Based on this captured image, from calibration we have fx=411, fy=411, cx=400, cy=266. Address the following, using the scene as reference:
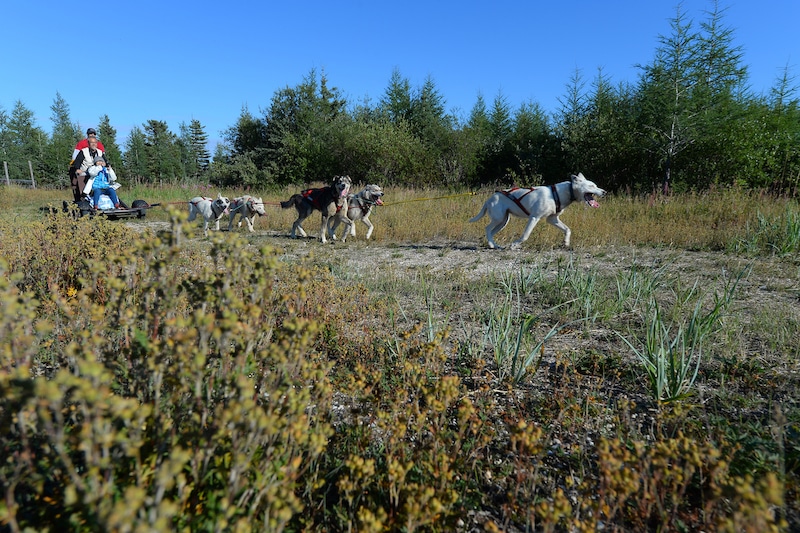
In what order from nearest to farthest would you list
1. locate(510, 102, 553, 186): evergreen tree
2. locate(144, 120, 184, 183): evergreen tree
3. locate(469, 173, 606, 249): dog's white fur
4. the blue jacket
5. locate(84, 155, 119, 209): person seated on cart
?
locate(469, 173, 606, 249): dog's white fur < locate(84, 155, 119, 209): person seated on cart < the blue jacket < locate(510, 102, 553, 186): evergreen tree < locate(144, 120, 184, 183): evergreen tree

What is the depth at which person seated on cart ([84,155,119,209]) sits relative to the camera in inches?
351

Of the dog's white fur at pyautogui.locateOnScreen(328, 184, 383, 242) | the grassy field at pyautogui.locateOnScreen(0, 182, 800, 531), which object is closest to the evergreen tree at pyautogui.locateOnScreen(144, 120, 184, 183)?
the dog's white fur at pyautogui.locateOnScreen(328, 184, 383, 242)

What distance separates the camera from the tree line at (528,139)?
1046cm

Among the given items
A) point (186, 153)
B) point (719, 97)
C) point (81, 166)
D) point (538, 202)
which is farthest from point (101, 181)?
point (186, 153)

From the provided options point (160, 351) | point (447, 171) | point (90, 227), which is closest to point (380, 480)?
point (160, 351)

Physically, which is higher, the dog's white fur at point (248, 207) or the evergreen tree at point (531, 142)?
the evergreen tree at point (531, 142)

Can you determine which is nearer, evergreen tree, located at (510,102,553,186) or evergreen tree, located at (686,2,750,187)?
evergreen tree, located at (686,2,750,187)

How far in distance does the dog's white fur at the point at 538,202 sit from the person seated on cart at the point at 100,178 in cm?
809

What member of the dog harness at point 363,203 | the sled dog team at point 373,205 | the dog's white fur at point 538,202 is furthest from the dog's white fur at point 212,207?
the dog's white fur at point 538,202

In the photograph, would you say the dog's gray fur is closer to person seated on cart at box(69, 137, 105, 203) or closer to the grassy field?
the grassy field

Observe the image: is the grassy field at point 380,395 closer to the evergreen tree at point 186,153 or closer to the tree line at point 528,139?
the tree line at point 528,139

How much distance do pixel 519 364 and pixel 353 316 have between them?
1429mm

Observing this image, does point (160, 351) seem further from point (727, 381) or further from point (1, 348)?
point (727, 381)

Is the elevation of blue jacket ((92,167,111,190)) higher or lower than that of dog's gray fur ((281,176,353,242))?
higher
